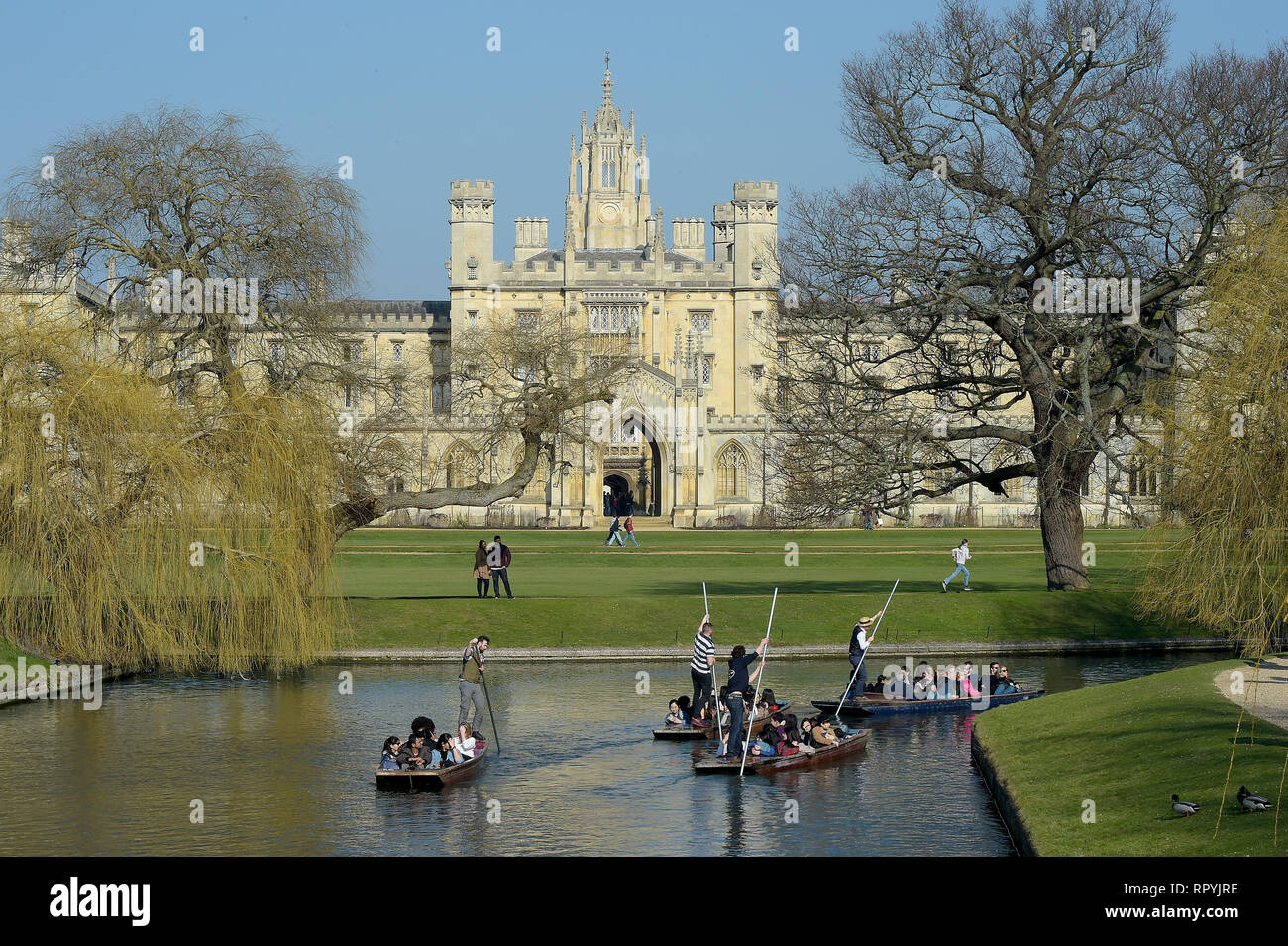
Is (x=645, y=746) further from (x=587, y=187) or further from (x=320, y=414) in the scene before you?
(x=587, y=187)

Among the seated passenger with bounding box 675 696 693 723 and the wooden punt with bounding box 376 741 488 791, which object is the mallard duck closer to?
the wooden punt with bounding box 376 741 488 791

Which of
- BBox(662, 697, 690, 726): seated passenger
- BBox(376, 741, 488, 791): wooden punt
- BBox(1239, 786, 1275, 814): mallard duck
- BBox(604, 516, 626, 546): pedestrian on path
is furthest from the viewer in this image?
BBox(604, 516, 626, 546): pedestrian on path

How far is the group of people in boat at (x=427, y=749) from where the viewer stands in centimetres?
1838

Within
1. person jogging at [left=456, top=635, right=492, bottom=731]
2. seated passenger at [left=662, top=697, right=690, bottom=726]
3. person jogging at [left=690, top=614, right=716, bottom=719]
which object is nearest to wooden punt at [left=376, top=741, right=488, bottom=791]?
person jogging at [left=456, top=635, right=492, bottom=731]

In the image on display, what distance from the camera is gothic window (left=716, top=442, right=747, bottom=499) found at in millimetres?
83562

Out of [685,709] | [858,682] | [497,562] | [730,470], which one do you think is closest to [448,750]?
[685,709]

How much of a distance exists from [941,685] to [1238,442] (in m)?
7.53

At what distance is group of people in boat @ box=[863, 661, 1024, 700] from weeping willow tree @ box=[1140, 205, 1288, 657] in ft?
9.50

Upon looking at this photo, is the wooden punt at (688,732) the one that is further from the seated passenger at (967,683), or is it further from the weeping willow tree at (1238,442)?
the weeping willow tree at (1238,442)

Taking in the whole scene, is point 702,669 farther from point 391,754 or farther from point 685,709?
point 391,754

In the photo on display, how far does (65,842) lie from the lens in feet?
51.0

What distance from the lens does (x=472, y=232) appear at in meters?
95.5
